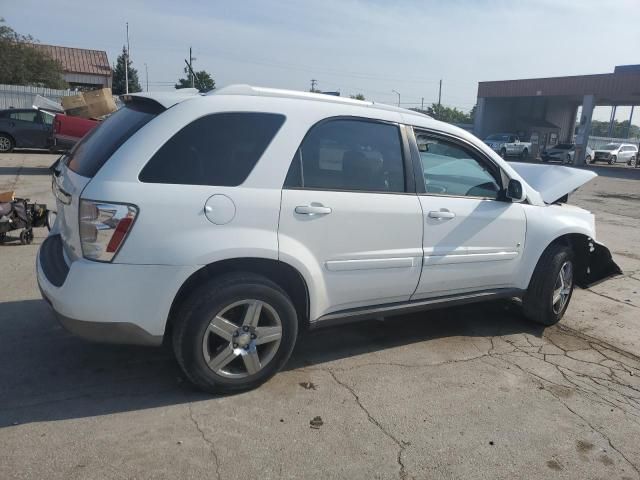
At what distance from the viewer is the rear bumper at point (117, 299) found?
2.85 metres

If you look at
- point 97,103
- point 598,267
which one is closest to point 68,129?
point 97,103

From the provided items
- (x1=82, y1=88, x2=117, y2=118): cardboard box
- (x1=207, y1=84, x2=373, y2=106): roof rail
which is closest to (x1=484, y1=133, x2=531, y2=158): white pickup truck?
(x1=82, y1=88, x2=117, y2=118): cardboard box

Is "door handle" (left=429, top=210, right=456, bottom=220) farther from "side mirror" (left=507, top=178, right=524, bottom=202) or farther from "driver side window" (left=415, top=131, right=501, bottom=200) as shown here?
"side mirror" (left=507, top=178, right=524, bottom=202)

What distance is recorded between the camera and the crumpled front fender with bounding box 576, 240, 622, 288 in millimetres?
5613

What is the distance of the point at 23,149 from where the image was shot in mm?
19172

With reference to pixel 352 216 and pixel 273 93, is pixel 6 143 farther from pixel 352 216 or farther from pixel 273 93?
pixel 352 216

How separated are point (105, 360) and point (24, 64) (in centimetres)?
4259

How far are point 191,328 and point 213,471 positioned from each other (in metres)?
0.79

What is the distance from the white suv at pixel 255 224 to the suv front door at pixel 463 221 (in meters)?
0.01

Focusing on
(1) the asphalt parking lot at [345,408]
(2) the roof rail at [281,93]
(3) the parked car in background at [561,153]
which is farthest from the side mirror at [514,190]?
(3) the parked car in background at [561,153]

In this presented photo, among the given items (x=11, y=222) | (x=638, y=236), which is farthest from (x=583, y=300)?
(x=11, y=222)

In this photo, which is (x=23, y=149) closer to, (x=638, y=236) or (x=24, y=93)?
(x=24, y=93)

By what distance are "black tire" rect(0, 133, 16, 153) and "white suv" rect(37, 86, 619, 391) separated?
16.9 m

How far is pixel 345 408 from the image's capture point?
3.27 m
